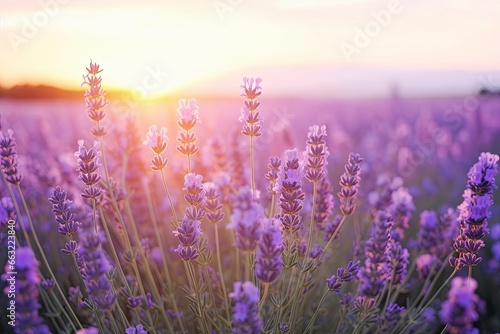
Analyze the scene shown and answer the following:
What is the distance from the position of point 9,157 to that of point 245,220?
4.02 feet

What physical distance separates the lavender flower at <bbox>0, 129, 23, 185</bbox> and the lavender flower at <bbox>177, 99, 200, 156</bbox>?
0.67 metres

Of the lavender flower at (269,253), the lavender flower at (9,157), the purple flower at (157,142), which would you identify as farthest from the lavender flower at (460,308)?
the lavender flower at (9,157)

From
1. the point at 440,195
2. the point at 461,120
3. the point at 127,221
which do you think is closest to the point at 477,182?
the point at 127,221

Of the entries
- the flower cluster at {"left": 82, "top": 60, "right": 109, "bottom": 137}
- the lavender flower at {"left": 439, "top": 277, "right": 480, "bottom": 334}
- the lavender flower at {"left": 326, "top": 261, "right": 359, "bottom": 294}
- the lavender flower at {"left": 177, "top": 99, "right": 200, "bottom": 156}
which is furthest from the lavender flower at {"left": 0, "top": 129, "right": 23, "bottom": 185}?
the lavender flower at {"left": 439, "top": 277, "right": 480, "bottom": 334}

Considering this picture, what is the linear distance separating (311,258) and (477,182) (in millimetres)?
718

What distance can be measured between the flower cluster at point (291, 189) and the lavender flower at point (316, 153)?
0.22 ft

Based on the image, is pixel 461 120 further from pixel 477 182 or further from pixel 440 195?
pixel 477 182

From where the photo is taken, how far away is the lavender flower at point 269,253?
1.58 m

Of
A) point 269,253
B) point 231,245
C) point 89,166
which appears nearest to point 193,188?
point 89,166

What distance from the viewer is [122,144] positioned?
303cm

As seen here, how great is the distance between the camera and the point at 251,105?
88.4 inches

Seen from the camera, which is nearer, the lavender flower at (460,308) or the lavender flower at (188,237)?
the lavender flower at (460,308)

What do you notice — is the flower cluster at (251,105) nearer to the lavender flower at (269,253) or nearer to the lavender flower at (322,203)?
the lavender flower at (322,203)

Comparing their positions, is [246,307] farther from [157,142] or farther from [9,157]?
[9,157]
